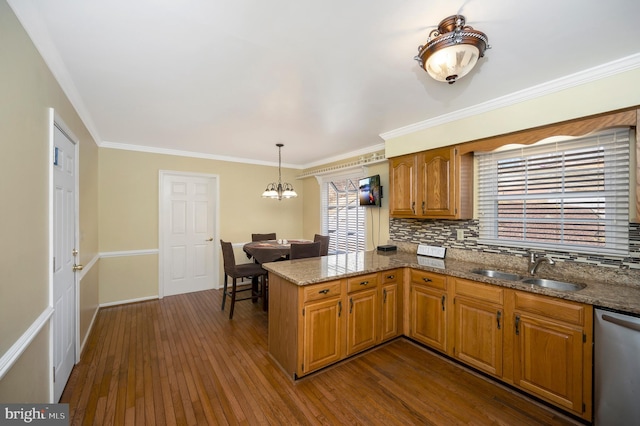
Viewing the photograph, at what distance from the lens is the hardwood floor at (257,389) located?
1.83 meters

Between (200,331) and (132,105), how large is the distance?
2.60 meters

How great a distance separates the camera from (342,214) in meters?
4.98

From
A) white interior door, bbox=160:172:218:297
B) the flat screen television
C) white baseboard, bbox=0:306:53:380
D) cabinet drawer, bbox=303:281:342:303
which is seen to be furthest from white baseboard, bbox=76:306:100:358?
the flat screen television

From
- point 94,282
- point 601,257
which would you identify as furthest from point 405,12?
point 94,282

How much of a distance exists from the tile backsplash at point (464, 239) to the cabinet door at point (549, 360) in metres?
0.71

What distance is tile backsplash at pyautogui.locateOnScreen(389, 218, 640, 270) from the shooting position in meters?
1.95

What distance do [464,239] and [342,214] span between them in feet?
7.82

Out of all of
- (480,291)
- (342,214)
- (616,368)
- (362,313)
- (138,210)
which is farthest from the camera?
(342,214)

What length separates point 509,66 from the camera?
75.8 inches

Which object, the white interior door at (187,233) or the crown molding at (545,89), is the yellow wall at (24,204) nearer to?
the white interior door at (187,233)

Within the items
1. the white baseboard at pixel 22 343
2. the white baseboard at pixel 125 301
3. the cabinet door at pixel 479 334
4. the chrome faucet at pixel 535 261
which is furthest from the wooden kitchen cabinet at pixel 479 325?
the white baseboard at pixel 125 301

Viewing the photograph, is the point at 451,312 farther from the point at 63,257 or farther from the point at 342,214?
the point at 63,257

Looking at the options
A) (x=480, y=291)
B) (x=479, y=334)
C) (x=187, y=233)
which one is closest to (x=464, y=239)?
(x=480, y=291)

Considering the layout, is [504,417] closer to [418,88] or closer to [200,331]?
[418,88]
